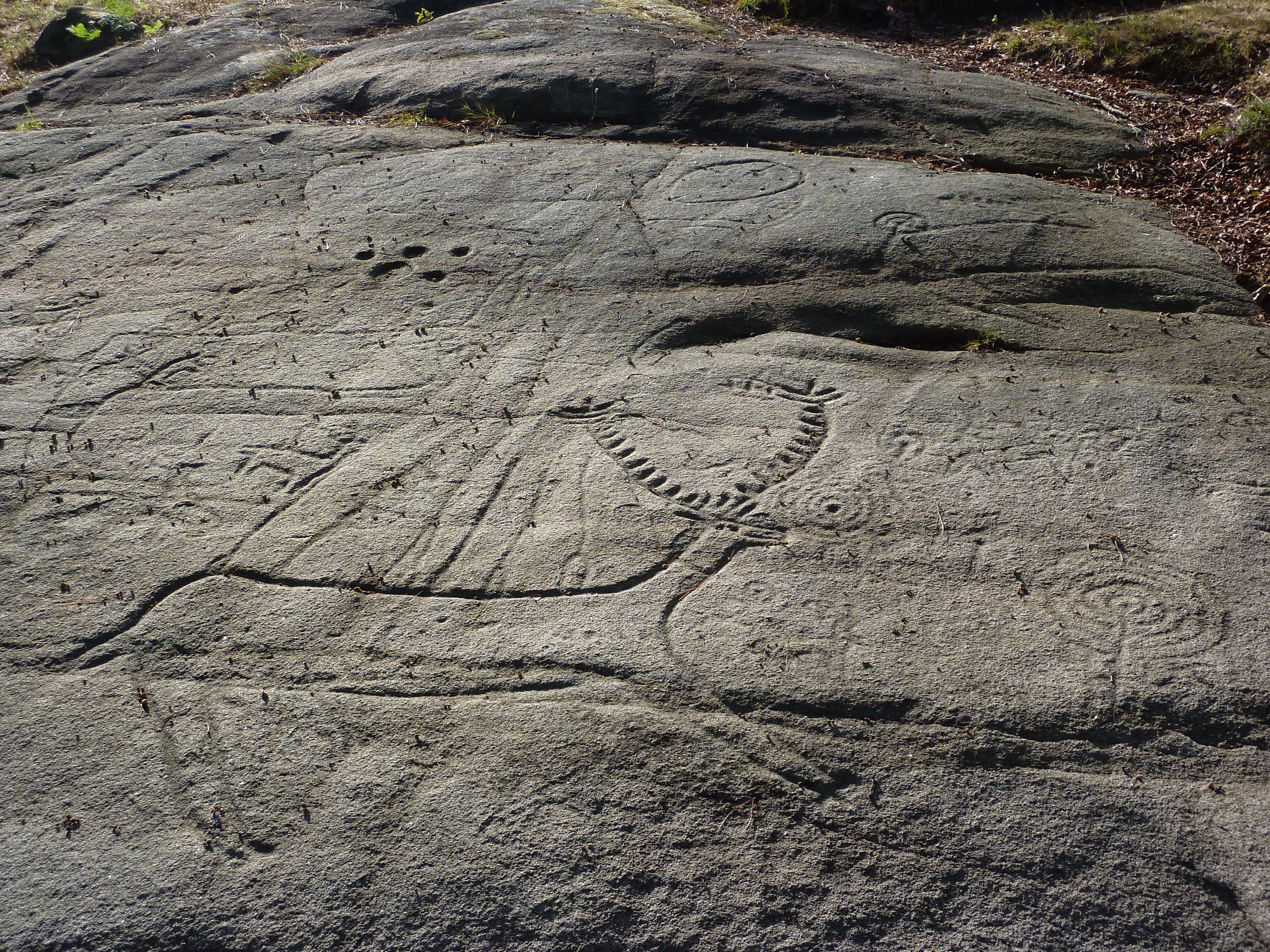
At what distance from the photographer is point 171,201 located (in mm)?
4836

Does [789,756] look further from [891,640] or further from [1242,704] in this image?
[1242,704]

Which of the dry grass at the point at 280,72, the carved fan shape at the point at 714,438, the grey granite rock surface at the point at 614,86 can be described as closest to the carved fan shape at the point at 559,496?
the carved fan shape at the point at 714,438

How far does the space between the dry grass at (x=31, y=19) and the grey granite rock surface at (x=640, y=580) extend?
4042 millimetres

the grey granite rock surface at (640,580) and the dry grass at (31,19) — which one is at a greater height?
the dry grass at (31,19)

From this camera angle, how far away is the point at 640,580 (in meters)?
2.71

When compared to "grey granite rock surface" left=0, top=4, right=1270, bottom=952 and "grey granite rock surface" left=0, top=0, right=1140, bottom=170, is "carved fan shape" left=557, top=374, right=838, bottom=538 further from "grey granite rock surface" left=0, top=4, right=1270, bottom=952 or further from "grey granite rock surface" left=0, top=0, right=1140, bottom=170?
"grey granite rock surface" left=0, top=0, right=1140, bottom=170

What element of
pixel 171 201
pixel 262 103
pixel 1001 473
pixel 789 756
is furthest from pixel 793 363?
pixel 262 103

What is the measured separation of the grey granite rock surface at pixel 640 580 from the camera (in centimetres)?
206

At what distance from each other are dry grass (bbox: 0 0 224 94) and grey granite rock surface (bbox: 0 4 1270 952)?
4.04 metres

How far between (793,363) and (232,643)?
2177 mm

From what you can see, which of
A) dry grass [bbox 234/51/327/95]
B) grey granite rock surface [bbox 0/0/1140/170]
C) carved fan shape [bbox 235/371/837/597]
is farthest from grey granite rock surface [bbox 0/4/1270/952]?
dry grass [bbox 234/51/327/95]

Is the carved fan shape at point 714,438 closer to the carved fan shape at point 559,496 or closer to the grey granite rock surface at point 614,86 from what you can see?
the carved fan shape at point 559,496

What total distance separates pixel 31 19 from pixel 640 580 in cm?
926

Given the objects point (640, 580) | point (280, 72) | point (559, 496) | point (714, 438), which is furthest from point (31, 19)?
point (640, 580)
